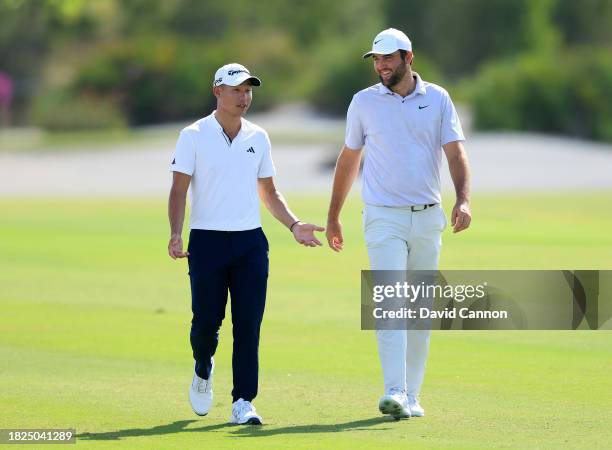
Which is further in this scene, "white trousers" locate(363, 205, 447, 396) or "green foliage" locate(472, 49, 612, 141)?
"green foliage" locate(472, 49, 612, 141)

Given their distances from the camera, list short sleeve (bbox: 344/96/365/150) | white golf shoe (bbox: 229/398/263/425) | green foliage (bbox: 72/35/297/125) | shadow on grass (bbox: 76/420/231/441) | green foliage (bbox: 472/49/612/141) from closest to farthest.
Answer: shadow on grass (bbox: 76/420/231/441)
white golf shoe (bbox: 229/398/263/425)
short sleeve (bbox: 344/96/365/150)
green foliage (bbox: 472/49/612/141)
green foliage (bbox: 72/35/297/125)

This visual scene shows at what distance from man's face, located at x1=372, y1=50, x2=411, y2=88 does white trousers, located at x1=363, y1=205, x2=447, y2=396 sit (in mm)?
757

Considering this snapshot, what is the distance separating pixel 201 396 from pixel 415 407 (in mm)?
1247

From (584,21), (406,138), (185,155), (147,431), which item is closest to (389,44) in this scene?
(406,138)

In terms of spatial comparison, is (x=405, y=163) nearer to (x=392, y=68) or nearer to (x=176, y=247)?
(x=392, y=68)

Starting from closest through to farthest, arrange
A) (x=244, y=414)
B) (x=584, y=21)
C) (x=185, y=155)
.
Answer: (x=244, y=414) < (x=185, y=155) < (x=584, y=21)

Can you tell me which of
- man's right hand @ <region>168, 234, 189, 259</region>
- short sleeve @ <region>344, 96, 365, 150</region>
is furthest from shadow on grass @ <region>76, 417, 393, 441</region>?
short sleeve @ <region>344, 96, 365, 150</region>

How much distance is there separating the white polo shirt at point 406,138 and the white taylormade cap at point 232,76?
30.2 inches

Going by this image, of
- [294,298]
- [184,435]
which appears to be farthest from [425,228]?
[294,298]

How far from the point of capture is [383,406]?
28.0ft

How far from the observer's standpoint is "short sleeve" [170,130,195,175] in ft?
28.2

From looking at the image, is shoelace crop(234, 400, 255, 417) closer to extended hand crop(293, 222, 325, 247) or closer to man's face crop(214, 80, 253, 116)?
extended hand crop(293, 222, 325, 247)

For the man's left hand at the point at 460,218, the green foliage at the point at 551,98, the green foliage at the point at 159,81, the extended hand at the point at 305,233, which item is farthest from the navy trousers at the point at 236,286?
the green foliage at the point at 159,81

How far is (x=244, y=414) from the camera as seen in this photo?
8.50m
